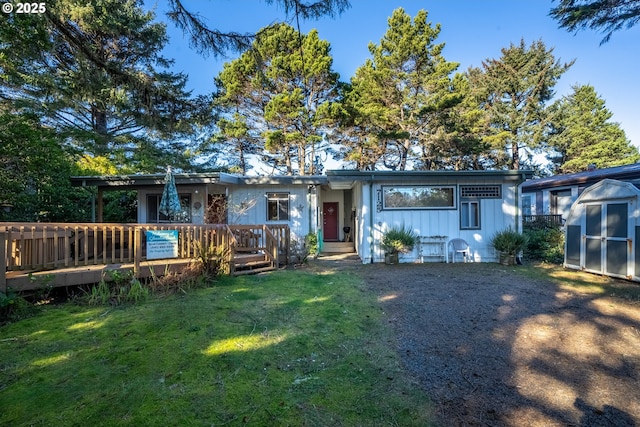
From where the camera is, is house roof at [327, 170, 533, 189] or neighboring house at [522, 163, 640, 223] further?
neighboring house at [522, 163, 640, 223]

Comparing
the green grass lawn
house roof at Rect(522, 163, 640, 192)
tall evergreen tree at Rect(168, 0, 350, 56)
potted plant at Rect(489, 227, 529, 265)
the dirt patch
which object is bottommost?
the dirt patch

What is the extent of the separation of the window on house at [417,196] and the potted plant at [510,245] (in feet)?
5.87

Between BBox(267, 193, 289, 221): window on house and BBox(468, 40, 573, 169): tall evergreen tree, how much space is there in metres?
19.2

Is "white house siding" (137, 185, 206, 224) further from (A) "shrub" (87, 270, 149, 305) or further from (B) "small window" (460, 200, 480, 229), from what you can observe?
(B) "small window" (460, 200, 480, 229)

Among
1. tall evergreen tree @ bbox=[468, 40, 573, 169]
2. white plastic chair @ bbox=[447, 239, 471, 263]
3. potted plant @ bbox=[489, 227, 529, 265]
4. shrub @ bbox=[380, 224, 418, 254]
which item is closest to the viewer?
potted plant @ bbox=[489, 227, 529, 265]

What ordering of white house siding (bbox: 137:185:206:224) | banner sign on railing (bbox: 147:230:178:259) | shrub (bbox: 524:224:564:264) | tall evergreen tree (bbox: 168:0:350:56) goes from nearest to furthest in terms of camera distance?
tall evergreen tree (bbox: 168:0:350:56) → banner sign on railing (bbox: 147:230:178:259) → shrub (bbox: 524:224:564:264) → white house siding (bbox: 137:185:206:224)

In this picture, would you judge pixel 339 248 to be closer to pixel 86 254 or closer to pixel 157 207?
pixel 157 207

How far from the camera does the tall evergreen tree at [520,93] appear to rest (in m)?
23.0

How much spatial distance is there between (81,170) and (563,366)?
48.9ft

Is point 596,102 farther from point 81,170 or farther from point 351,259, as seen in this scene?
point 81,170

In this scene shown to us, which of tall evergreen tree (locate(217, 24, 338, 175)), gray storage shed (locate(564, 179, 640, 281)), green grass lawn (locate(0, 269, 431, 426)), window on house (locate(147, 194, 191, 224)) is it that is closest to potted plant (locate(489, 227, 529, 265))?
gray storage shed (locate(564, 179, 640, 281))

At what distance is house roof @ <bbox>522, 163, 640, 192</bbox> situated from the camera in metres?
11.4

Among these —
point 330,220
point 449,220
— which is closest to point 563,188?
point 449,220

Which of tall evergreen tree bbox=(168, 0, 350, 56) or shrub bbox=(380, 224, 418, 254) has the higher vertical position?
tall evergreen tree bbox=(168, 0, 350, 56)
